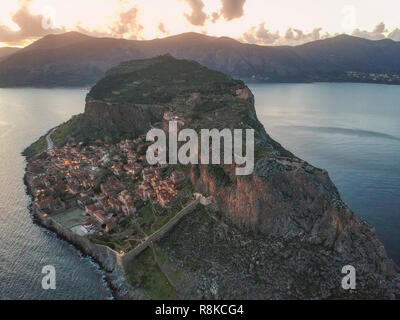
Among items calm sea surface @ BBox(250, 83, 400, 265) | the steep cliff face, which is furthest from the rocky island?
calm sea surface @ BBox(250, 83, 400, 265)

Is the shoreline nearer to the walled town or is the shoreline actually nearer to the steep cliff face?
the walled town

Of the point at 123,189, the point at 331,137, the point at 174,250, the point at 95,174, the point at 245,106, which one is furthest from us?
the point at 331,137

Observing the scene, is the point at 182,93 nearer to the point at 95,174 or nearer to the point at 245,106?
the point at 245,106

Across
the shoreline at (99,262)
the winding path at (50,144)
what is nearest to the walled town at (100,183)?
the shoreline at (99,262)

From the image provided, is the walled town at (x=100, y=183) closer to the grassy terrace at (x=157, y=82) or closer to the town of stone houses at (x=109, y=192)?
the town of stone houses at (x=109, y=192)

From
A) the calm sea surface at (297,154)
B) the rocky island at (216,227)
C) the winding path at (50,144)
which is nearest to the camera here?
the rocky island at (216,227)

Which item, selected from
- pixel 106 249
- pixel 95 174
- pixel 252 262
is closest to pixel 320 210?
pixel 252 262

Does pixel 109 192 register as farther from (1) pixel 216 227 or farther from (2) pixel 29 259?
(1) pixel 216 227

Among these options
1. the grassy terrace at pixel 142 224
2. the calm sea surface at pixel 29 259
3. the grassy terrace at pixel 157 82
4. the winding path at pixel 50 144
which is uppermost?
the grassy terrace at pixel 157 82
